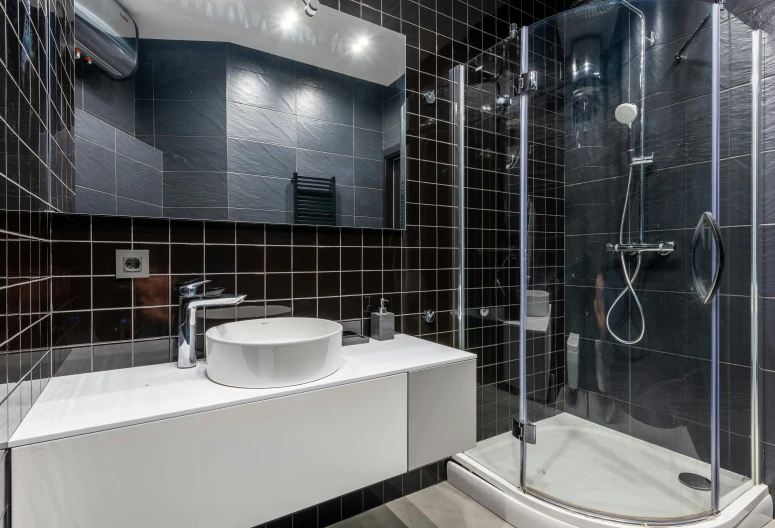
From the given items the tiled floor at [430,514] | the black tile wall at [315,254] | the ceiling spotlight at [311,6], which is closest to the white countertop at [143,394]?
the black tile wall at [315,254]

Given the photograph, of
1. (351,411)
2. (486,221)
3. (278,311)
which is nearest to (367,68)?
(486,221)

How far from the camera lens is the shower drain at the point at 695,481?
1.53m

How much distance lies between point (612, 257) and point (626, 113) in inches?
26.1

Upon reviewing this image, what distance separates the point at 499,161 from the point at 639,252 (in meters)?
0.76

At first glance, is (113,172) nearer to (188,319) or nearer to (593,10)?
(188,319)

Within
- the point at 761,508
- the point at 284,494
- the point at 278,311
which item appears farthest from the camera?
the point at 761,508

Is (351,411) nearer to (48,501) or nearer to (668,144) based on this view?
(48,501)

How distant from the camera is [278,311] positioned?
1483 mm

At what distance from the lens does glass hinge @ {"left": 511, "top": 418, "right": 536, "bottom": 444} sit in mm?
1717

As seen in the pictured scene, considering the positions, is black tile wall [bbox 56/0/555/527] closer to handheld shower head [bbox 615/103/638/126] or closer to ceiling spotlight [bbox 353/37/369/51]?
ceiling spotlight [bbox 353/37/369/51]

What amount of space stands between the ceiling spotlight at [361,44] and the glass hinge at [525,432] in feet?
5.78

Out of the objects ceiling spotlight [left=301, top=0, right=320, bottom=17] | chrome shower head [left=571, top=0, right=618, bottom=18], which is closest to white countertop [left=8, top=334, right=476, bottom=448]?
ceiling spotlight [left=301, top=0, right=320, bottom=17]

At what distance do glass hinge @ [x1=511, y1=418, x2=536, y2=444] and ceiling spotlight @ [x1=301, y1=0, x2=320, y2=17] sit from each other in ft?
6.26

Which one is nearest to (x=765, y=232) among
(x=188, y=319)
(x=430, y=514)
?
(x=430, y=514)
